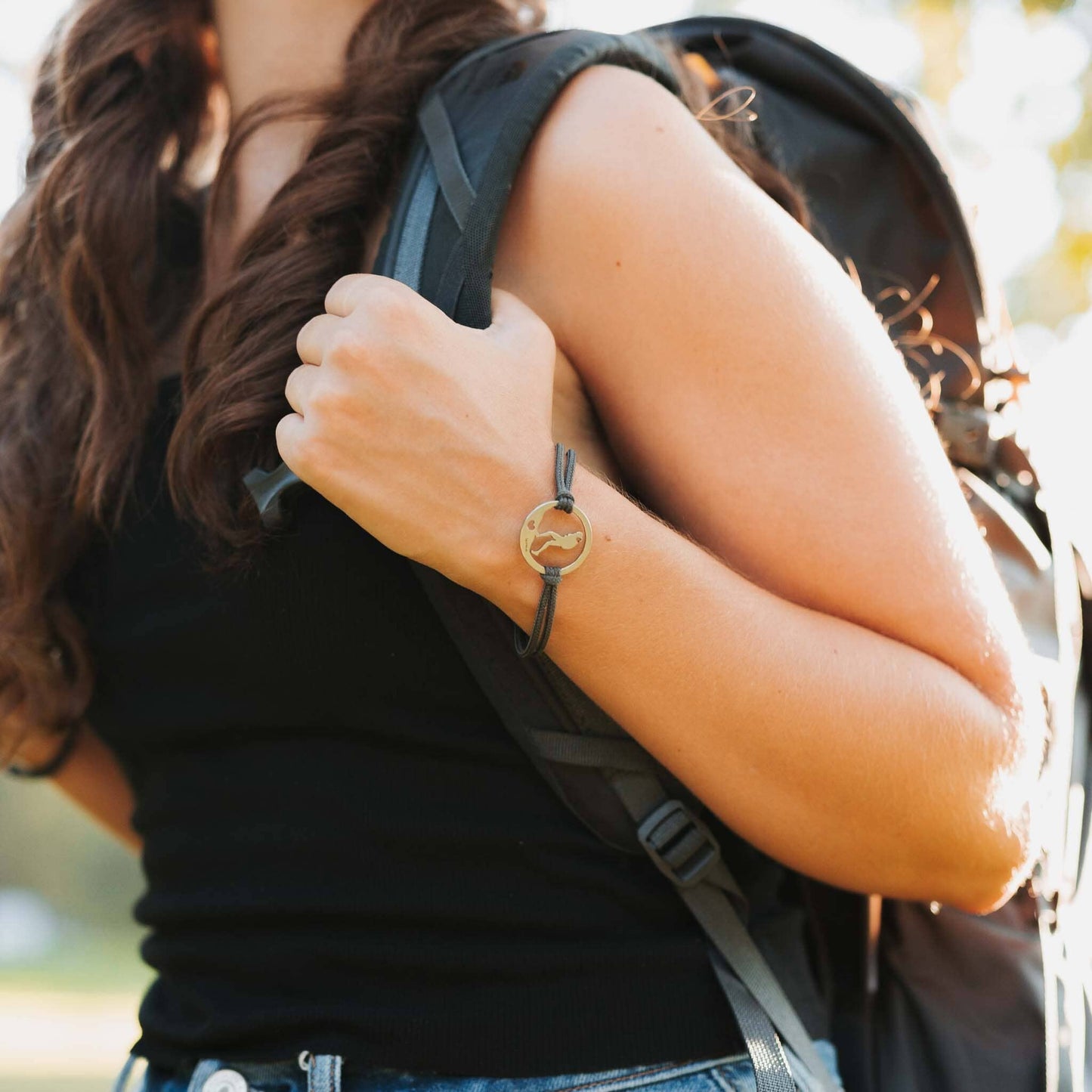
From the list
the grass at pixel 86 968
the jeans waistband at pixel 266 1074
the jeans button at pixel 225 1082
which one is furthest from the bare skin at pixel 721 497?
the grass at pixel 86 968

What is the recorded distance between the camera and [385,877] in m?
1.52

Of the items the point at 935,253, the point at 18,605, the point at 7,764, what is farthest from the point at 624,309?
the point at 7,764

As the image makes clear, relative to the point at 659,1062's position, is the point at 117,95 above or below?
above

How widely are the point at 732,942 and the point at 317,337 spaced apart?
3.02 feet

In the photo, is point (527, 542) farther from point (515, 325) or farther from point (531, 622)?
point (515, 325)

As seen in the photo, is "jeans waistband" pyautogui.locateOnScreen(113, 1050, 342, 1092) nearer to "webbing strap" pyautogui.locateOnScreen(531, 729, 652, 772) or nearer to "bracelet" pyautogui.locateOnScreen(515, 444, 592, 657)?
"webbing strap" pyautogui.locateOnScreen(531, 729, 652, 772)

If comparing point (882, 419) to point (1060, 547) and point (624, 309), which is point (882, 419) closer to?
point (624, 309)

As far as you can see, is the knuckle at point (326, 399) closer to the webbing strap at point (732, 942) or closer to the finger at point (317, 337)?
the finger at point (317, 337)

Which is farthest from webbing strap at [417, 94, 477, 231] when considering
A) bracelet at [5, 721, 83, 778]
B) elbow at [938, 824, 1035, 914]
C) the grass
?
the grass

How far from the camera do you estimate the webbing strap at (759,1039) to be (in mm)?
1428

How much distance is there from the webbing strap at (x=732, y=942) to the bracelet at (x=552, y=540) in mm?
284

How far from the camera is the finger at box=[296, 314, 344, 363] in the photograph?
54.2 inches

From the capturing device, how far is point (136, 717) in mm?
1805

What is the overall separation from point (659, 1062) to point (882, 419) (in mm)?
827
